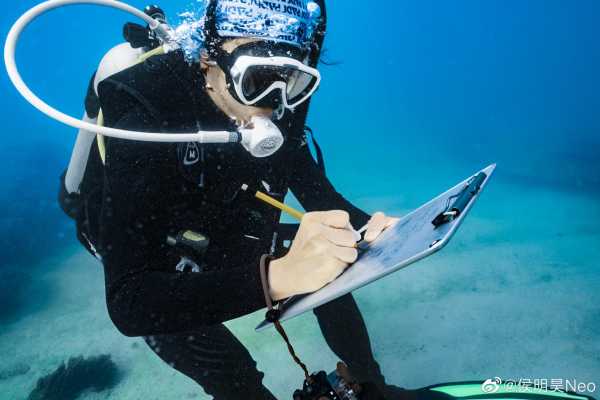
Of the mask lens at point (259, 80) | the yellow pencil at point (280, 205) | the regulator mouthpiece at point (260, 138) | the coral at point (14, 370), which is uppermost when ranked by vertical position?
the coral at point (14, 370)

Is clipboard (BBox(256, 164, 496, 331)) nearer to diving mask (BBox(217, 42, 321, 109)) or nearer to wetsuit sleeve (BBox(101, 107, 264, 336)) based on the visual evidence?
wetsuit sleeve (BBox(101, 107, 264, 336))

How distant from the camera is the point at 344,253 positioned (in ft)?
4.66

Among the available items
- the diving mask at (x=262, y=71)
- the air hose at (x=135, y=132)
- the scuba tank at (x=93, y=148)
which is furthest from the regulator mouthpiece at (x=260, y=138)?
the scuba tank at (x=93, y=148)

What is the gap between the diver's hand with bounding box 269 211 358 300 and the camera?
4.66 ft

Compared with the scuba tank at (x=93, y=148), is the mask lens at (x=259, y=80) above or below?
below

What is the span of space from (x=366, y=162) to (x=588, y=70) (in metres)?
41.6

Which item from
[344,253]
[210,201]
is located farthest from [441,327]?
A: [344,253]

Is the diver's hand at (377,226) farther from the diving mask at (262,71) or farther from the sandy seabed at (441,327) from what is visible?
the sandy seabed at (441,327)

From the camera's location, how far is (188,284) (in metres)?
1.52

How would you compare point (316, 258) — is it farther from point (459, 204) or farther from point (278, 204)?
point (278, 204)

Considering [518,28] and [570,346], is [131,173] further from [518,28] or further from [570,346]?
[518,28]

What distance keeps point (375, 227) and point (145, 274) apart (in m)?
1.23

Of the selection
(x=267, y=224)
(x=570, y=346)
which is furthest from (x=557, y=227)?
(x=267, y=224)

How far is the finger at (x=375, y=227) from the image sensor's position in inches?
79.4
